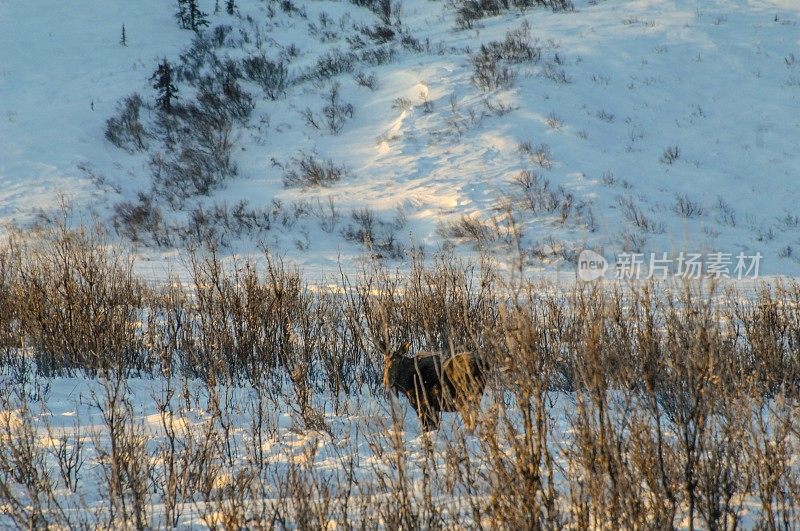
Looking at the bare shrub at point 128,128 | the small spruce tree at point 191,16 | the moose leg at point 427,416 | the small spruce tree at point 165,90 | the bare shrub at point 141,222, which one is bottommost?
the bare shrub at point 141,222

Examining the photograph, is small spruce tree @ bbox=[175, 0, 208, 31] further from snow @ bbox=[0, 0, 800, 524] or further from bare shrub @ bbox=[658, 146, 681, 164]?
bare shrub @ bbox=[658, 146, 681, 164]

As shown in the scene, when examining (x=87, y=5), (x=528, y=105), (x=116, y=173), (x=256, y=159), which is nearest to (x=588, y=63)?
(x=528, y=105)

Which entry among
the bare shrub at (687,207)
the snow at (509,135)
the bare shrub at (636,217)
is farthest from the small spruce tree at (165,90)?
the bare shrub at (687,207)

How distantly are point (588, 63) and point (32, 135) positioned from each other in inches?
536

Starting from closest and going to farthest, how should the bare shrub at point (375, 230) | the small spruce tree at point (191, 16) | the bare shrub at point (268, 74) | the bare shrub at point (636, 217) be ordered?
the bare shrub at point (636, 217)
the bare shrub at point (375, 230)
the bare shrub at point (268, 74)
the small spruce tree at point (191, 16)

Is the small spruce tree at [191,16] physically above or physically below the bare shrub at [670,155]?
above

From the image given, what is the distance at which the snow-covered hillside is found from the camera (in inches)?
456

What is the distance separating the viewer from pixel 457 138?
1466 centimetres

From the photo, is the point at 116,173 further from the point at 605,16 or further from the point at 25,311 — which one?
the point at 605,16

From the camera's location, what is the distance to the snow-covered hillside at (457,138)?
456 inches

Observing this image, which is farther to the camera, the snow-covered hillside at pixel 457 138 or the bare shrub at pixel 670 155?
the bare shrub at pixel 670 155

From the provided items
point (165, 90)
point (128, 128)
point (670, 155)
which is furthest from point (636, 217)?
point (165, 90)

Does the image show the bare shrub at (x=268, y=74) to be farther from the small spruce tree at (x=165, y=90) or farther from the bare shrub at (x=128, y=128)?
the bare shrub at (x=128, y=128)

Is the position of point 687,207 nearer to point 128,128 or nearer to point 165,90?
point 128,128
